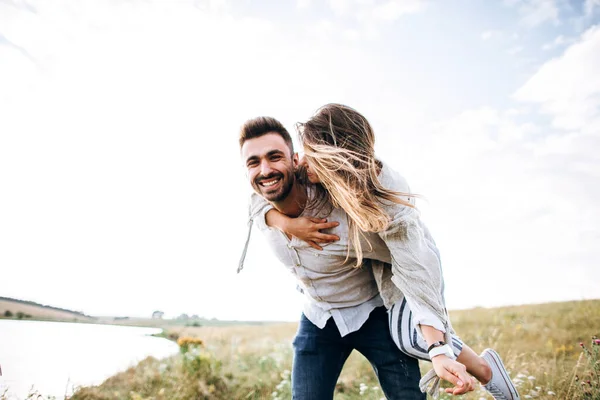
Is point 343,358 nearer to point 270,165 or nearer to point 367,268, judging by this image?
point 367,268

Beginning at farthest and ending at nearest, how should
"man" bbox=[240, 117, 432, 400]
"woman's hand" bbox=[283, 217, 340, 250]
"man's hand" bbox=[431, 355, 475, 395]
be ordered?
1. "man" bbox=[240, 117, 432, 400]
2. "woman's hand" bbox=[283, 217, 340, 250]
3. "man's hand" bbox=[431, 355, 475, 395]

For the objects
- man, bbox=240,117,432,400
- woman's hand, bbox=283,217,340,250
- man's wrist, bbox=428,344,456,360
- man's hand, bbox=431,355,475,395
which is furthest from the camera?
man, bbox=240,117,432,400

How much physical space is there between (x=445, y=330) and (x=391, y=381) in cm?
55

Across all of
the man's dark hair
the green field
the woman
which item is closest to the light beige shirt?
the woman

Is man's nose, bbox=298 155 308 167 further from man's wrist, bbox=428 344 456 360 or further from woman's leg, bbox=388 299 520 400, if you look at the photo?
man's wrist, bbox=428 344 456 360

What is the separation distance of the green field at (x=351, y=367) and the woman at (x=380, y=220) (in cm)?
156

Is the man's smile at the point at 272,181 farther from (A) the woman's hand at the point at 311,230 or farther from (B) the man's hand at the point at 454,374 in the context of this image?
(B) the man's hand at the point at 454,374

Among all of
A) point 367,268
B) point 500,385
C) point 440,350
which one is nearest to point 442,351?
point 440,350

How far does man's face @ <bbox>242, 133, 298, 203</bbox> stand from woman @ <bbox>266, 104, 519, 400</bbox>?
0.65 ft

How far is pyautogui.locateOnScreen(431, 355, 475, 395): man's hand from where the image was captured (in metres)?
1.95

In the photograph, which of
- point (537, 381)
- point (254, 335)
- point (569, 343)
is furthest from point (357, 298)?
point (254, 335)

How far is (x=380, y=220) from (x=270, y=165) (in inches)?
35.7

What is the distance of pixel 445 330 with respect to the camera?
2.25 m

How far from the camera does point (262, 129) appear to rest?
290cm
